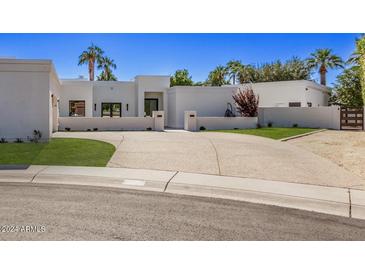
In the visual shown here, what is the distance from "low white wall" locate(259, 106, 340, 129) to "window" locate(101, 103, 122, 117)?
1324 centimetres

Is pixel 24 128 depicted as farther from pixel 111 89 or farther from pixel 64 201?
pixel 111 89

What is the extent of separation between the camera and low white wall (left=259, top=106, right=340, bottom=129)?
2811 centimetres

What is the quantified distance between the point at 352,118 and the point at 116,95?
20.4 meters

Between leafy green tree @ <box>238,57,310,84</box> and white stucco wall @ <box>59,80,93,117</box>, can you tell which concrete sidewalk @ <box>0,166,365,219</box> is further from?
leafy green tree @ <box>238,57,310,84</box>

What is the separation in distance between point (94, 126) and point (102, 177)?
1721cm

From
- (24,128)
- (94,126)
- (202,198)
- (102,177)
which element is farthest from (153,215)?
(94,126)

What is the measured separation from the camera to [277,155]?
13.6 metres

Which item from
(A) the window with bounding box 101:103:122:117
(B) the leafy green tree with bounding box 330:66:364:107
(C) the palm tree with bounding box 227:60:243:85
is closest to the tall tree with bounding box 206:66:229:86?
(C) the palm tree with bounding box 227:60:243:85

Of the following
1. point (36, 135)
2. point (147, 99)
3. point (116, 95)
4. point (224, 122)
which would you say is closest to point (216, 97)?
point (224, 122)

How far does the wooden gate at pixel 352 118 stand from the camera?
26.6 m

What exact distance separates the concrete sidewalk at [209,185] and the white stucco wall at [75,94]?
2159 cm

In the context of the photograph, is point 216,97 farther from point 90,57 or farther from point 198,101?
point 90,57

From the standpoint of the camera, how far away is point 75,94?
31828 millimetres

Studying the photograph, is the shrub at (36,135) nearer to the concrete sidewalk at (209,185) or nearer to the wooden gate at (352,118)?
the concrete sidewalk at (209,185)
